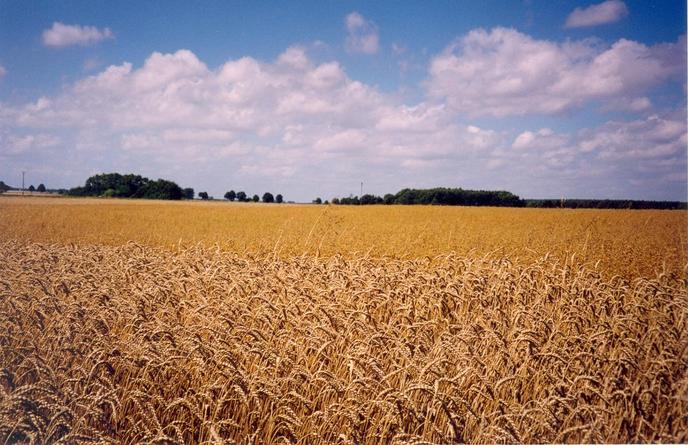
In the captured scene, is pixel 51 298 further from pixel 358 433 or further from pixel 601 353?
pixel 601 353

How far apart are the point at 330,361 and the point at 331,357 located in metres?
0.07

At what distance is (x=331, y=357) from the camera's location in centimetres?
389

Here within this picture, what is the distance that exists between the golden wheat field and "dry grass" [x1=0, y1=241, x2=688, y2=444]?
0.03m

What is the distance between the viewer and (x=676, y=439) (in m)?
2.86

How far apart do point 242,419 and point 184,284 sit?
334 centimetres

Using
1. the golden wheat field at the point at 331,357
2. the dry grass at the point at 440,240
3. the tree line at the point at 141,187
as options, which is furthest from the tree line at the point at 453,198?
the golden wheat field at the point at 331,357

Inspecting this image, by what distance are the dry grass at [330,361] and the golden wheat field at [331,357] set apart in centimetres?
3

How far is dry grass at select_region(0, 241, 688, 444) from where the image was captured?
2648 millimetres

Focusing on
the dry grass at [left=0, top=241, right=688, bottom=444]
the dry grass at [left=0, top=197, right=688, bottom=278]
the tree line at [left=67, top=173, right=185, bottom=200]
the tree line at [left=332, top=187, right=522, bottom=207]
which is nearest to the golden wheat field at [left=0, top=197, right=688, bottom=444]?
the dry grass at [left=0, top=241, right=688, bottom=444]

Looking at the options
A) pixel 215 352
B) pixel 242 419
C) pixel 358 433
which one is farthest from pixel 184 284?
pixel 358 433

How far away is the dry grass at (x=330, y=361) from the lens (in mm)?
2648

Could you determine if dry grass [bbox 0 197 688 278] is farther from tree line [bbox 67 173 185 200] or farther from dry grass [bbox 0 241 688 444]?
tree line [bbox 67 173 185 200]

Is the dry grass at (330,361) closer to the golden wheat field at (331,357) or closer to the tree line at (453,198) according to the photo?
the golden wheat field at (331,357)

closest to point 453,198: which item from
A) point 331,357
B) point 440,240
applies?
point 440,240
